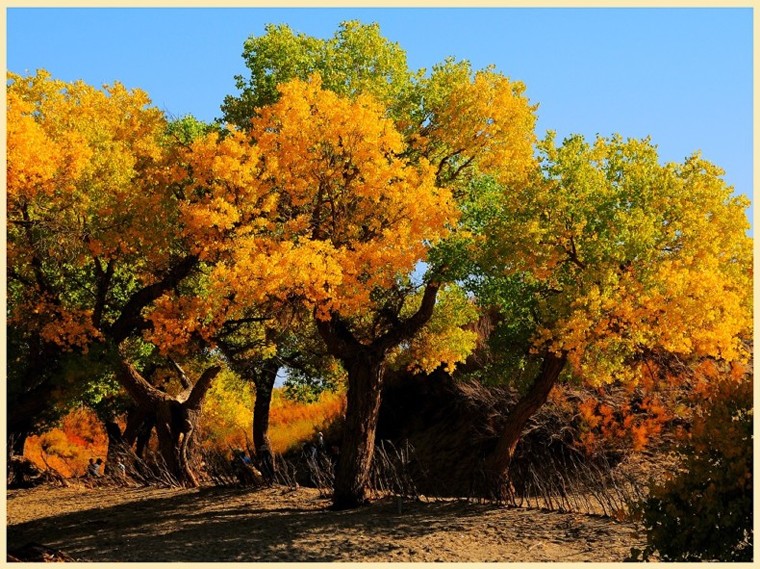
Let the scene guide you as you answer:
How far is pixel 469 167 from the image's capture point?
69.9 feet

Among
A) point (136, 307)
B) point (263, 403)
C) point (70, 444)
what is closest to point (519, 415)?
point (136, 307)

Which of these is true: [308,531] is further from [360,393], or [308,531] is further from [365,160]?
[365,160]

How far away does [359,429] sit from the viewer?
20.8 meters

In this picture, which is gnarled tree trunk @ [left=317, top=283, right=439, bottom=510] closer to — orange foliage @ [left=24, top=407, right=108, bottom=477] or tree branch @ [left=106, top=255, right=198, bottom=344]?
tree branch @ [left=106, top=255, right=198, bottom=344]

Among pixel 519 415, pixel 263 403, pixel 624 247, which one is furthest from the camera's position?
pixel 263 403

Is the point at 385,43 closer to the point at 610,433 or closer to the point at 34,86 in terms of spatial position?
the point at 34,86

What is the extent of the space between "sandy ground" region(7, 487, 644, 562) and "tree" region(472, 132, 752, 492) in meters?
3.51

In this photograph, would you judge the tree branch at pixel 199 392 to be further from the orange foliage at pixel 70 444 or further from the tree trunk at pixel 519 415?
the orange foliage at pixel 70 444

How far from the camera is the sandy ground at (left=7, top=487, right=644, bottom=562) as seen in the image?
15.8 meters

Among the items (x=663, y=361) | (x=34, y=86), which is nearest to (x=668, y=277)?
(x=663, y=361)

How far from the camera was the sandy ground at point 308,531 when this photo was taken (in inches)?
622

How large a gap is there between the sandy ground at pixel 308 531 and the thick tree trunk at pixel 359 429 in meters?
0.59

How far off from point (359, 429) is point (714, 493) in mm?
A: 9942

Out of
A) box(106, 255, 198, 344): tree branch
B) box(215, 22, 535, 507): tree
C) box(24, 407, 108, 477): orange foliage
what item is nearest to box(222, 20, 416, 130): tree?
box(215, 22, 535, 507): tree
